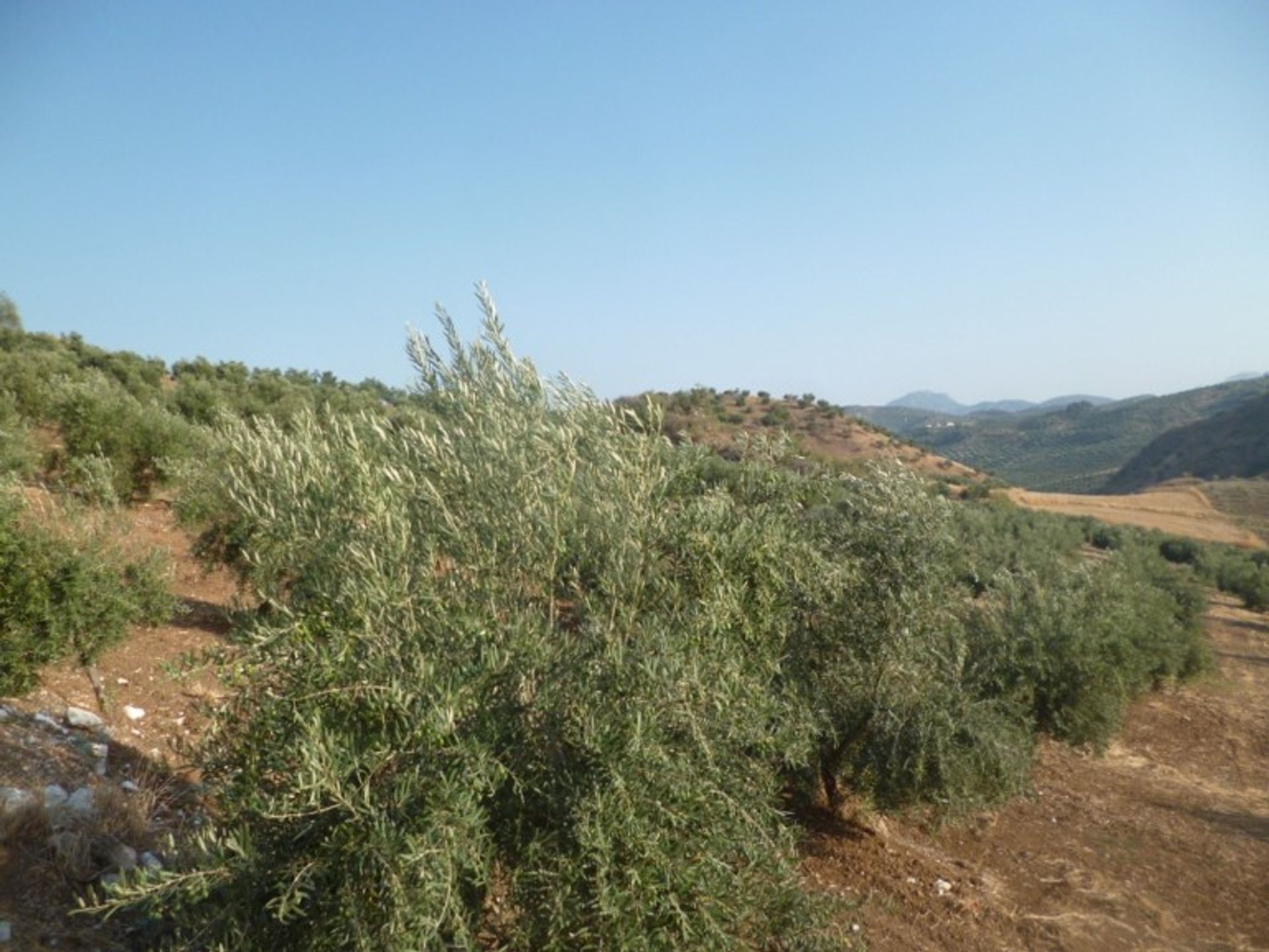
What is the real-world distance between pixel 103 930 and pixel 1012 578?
1521 cm

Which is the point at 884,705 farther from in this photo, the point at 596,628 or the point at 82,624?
the point at 82,624

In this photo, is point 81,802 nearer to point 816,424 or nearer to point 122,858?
point 122,858

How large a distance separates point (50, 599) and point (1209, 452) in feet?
271

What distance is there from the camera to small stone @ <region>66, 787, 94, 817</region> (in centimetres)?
630

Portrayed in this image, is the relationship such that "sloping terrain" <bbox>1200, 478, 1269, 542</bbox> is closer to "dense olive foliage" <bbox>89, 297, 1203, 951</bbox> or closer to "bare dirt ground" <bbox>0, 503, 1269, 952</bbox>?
"bare dirt ground" <bbox>0, 503, 1269, 952</bbox>

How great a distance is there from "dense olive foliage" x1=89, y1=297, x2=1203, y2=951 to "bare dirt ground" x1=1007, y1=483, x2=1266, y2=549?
4361cm

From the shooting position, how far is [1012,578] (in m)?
16.1

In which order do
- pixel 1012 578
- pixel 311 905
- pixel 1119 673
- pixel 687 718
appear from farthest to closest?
pixel 1012 578 < pixel 1119 673 < pixel 687 718 < pixel 311 905

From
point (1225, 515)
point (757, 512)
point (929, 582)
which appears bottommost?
point (1225, 515)

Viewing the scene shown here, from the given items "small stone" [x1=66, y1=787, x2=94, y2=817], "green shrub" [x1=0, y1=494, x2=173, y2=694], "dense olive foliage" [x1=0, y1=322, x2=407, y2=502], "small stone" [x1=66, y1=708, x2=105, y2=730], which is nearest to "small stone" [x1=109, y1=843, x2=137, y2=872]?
"small stone" [x1=66, y1=787, x2=94, y2=817]

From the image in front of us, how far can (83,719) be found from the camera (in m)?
8.35

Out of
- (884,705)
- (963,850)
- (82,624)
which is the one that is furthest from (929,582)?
(82,624)

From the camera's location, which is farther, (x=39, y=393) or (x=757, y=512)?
(x=39, y=393)

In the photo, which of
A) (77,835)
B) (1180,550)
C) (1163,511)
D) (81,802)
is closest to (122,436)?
(81,802)
